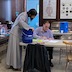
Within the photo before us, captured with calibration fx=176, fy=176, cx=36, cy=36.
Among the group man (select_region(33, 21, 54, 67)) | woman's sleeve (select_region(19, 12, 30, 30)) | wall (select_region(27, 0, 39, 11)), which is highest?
wall (select_region(27, 0, 39, 11))

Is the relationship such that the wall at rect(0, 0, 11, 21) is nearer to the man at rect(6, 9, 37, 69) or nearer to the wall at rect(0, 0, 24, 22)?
the wall at rect(0, 0, 24, 22)

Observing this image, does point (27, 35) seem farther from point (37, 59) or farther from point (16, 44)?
point (37, 59)

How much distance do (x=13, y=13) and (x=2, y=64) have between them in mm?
2673

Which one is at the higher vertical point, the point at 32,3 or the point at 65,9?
the point at 32,3

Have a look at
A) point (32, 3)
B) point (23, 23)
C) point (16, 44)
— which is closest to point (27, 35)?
point (23, 23)

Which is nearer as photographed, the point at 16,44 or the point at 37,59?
the point at 37,59

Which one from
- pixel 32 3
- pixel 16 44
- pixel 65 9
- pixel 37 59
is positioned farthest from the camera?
pixel 32 3

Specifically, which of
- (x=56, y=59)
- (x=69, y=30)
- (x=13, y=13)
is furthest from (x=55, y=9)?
(x=56, y=59)

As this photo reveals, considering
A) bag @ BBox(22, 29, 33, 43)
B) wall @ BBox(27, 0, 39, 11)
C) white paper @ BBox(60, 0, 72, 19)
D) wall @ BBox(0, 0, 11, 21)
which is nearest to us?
bag @ BBox(22, 29, 33, 43)

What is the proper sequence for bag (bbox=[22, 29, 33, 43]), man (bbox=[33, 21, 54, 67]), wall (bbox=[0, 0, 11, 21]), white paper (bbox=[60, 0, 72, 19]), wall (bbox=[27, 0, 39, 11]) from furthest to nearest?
wall (bbox=[27, 0, 39, 11]) < white paper (bbox=[60, 0, 72, 19]) < wall (bbox=[0, 0, 11, 21]) < man (bbox=[33, 21, 54, 67]) < bag (bbox=[22, 29, 33, 43])

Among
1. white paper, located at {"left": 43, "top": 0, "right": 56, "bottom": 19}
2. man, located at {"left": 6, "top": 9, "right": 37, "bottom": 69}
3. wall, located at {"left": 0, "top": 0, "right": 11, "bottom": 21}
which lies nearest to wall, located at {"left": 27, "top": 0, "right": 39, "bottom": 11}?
white paper, located at {"left": 43, "top": 0, "right": 56, "bottom": 19}

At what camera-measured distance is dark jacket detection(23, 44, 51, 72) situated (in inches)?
126

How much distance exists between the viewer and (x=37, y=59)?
3.20 m

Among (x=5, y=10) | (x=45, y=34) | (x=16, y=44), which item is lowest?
(x=16, y=44)
